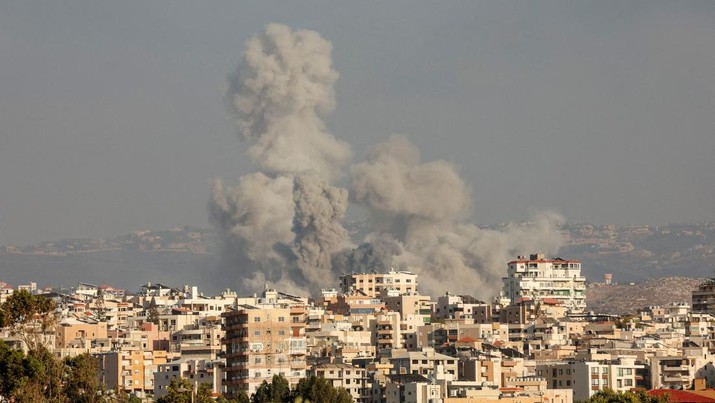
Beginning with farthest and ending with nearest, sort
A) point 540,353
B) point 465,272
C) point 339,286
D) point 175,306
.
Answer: point 465,272 → point 339,286 → point 175,306 → point 540,353

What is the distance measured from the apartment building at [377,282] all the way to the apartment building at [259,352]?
6450 cm

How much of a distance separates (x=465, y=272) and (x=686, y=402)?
261 feet

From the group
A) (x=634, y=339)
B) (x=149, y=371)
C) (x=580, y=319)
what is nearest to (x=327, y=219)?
(x=580, y=319)

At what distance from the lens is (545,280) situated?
537 feet

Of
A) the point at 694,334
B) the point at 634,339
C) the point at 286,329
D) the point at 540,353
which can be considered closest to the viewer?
the point at 286,329

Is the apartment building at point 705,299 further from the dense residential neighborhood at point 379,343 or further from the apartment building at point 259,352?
the apartment building at point 259,352

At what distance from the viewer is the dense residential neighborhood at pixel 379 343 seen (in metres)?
82.2

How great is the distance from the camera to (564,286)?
164m

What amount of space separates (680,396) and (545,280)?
253ft

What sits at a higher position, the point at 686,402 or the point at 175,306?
the point at 175,306

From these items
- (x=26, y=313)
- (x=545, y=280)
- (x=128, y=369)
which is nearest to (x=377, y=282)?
(x=545, y=280)

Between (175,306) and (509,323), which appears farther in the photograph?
(175,306)

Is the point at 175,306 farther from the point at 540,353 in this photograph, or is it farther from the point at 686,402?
the point at 686,402

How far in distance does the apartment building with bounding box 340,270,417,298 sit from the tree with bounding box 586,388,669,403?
6660 cm
